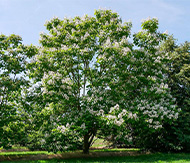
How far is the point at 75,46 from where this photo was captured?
1536cm

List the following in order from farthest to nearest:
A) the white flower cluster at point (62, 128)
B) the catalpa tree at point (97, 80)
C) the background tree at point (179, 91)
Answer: the background tree at point (179, 91) → the catalpa tree at point (97, 80) → the white flower cluster at point (62, 128)

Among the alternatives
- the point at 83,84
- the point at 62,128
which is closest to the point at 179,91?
the point at 83,84

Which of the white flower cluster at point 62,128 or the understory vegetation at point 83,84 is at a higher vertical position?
the understory vegetation at point 83,84

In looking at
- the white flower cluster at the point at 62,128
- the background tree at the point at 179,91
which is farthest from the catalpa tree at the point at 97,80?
the background tree at the point at 179,91

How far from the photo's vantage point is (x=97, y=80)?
14906 mm

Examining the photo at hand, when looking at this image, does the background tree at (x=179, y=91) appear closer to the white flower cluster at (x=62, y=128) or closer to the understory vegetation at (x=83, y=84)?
the understory vegetation at (x=83, y=84)

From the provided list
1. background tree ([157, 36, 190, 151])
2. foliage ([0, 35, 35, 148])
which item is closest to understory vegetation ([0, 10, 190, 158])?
foliage ([0, 35, 35, 148])

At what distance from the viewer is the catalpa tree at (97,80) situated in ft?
45.4

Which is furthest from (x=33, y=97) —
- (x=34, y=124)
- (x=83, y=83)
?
(x=83, y=83)

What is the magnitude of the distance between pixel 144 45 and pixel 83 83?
6.16 m

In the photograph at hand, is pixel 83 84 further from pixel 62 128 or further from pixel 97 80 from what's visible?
pixel 62 128

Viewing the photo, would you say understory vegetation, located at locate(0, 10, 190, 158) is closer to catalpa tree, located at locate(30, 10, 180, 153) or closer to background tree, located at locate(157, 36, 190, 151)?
catalpa tree, located at locate(30, 10, 180, 153)

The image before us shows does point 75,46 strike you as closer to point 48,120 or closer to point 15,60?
point 15,60

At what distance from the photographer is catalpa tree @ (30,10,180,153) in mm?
13836
